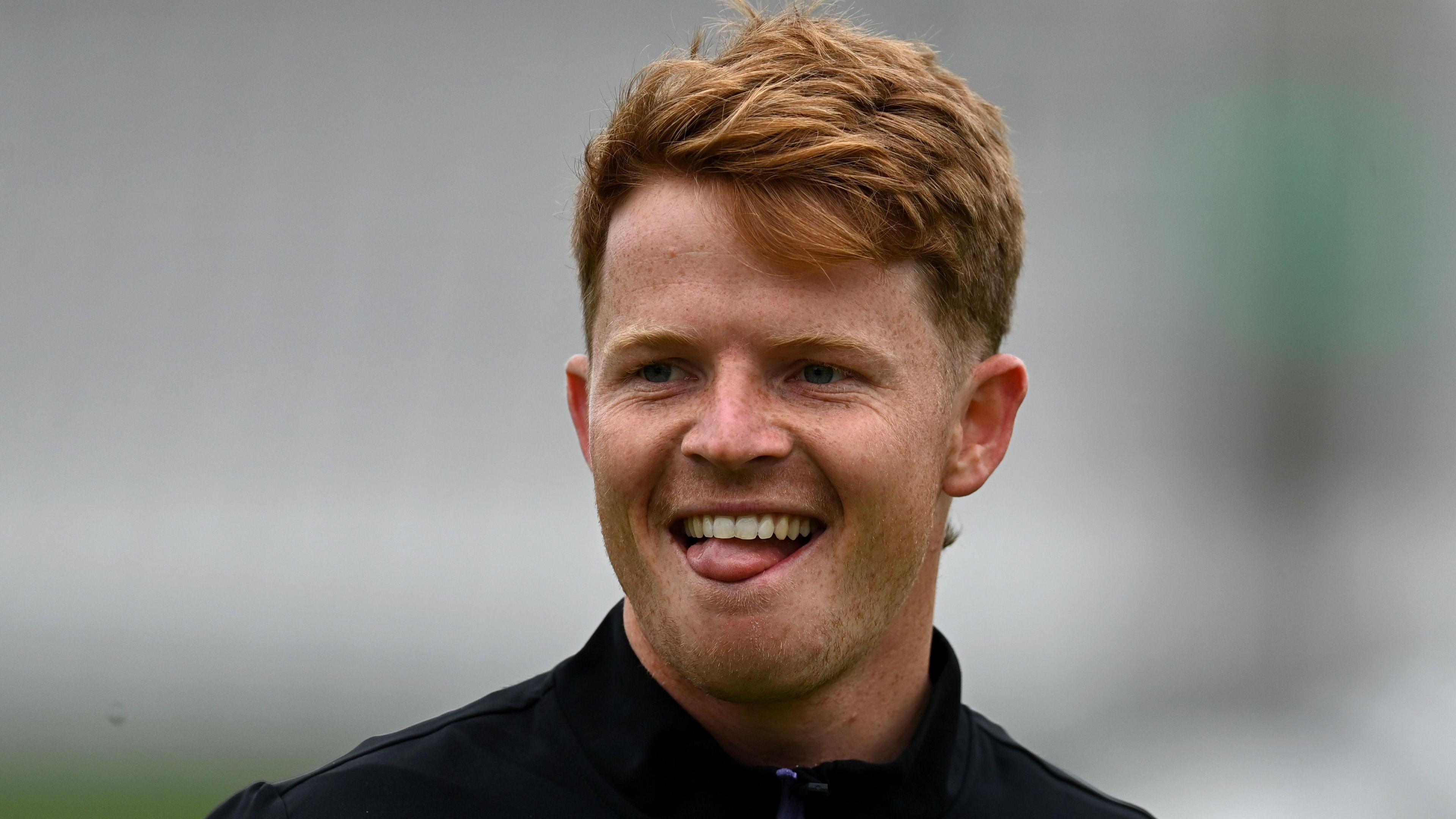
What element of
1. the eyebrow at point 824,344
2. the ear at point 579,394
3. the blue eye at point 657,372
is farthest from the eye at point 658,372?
the ear at point 579,394

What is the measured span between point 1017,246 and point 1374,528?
5101 millimetres

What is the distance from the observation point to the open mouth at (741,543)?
1957 millimetres

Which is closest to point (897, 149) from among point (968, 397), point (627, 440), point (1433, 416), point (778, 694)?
point (968, 397)

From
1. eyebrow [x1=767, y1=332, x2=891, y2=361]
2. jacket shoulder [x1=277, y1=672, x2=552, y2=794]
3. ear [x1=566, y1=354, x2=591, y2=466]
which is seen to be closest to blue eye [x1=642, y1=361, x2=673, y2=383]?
eyebrow [x1=767, y1=332, x2=891, y2=361]

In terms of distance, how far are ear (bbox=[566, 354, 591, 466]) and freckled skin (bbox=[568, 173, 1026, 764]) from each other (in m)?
0.21

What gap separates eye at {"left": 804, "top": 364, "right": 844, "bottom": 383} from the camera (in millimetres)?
1998

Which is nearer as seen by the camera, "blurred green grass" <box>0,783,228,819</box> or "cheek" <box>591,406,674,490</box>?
"cheek" <box>591,406,674,490</box>

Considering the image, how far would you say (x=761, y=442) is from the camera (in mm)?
1898

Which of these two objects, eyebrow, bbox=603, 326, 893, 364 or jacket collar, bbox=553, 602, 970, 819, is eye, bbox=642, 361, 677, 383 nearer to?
eyebrow, bbox=603, 326, 893, 364

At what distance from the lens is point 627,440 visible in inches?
78.5

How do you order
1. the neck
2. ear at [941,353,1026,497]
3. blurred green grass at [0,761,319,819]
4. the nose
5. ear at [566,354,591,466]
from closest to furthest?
the nose < the neck < ear at [941,353,1026,497] < ear at [566,354,591,466] < blurred green grass at [0,761,319,819]

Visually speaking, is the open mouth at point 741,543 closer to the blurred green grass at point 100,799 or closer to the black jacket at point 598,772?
the black jacket at point 598,772

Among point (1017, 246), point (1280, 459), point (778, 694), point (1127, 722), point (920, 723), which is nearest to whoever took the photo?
point (778, 694)

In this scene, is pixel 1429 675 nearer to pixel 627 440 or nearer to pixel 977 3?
pixel 977 3
